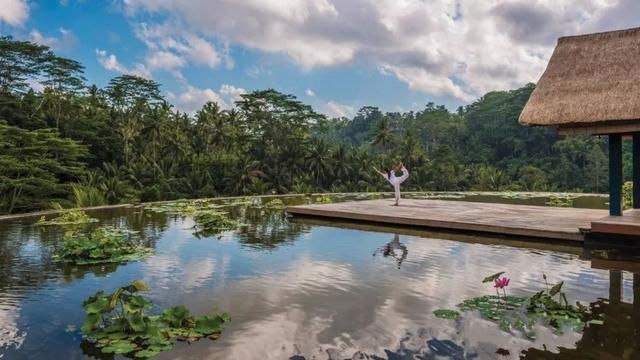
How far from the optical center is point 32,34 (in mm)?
25828

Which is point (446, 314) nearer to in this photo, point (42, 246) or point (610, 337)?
point (610, 337)

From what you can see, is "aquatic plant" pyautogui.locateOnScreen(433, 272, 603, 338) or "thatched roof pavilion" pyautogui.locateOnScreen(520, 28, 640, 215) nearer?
"aquatic plant" pyautogui.locateOnScreen(433, 272, 603, 338)

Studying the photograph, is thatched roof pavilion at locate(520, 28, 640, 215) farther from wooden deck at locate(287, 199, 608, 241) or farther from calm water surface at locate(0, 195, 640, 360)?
calm water surface at locate(0, 195, 640, 360)

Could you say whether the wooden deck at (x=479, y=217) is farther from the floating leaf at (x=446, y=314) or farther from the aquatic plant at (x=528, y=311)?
the floating leaf at (x=446, y=314)

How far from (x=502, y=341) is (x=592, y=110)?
5.20 metres

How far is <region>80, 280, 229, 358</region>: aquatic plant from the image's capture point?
341 cm

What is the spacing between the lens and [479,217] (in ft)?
30.5

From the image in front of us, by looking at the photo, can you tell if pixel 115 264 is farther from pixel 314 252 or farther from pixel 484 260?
pixel 484 260

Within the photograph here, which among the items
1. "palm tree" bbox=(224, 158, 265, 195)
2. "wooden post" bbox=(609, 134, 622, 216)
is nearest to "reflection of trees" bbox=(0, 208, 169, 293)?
"wooden post" bbox=(609, 134, 622, 216)

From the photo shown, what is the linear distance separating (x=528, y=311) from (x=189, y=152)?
26926 mm

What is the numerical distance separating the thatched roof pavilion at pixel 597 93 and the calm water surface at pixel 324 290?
188 cm

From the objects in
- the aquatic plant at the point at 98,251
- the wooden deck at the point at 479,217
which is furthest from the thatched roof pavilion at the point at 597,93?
the aquatic plant at the point at 98,251

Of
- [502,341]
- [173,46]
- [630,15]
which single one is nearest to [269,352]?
[502,341]

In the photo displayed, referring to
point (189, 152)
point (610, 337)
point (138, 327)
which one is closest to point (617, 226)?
point (610, 337)
